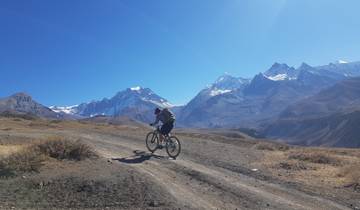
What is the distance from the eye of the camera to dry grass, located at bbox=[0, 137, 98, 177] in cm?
1859

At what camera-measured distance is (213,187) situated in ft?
60.4

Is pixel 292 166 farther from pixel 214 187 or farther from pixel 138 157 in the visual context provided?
pixel 214 187

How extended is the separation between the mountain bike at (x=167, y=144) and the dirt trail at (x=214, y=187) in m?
1.25

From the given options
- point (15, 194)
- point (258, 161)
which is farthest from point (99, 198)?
point (258, 161)

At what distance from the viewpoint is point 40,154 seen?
66.4ft

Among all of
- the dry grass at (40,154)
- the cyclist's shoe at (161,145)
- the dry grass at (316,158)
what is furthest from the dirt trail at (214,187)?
the dry grass at (316,158)

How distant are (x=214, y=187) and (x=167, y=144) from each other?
8670 mm

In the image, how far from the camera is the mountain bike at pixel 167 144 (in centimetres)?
2670

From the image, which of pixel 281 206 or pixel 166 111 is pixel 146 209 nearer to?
pixel 281 206

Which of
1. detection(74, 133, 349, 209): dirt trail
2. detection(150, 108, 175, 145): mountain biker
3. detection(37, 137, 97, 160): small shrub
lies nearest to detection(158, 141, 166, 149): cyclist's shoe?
detection(150, 108, 175, 145): mountain biker

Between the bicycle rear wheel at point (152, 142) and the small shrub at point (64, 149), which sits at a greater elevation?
the bicycle rear wheel at point (152, 142)

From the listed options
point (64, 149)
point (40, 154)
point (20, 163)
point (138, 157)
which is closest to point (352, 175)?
point (138, 157)

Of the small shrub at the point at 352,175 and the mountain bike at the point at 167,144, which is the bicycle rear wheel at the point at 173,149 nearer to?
the mountain bike at the point at 167,144

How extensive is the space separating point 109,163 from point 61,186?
172 inches
